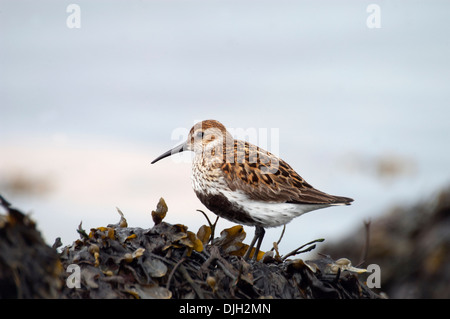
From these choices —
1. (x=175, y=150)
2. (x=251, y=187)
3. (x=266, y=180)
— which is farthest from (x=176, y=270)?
(x=175, y=150)

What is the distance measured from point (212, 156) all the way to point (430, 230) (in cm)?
296

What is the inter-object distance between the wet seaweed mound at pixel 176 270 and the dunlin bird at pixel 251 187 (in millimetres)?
1146

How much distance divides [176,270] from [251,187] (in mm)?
2171

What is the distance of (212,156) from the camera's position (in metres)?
7.09

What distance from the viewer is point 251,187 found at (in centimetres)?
669

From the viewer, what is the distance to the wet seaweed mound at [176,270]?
443cm

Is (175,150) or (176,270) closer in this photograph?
(176,270)

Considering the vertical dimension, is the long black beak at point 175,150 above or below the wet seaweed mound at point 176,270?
above

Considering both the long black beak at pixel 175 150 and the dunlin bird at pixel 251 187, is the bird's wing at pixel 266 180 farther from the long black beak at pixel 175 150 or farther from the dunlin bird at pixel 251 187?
the long black beak at pixel 175 150

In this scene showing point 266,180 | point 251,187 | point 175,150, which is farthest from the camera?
point 175,150

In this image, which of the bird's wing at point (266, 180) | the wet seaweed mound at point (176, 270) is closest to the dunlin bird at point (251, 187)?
the bird's wing at point (266, 180)

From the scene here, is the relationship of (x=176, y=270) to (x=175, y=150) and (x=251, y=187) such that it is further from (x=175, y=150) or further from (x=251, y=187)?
(x=175, y=150)
